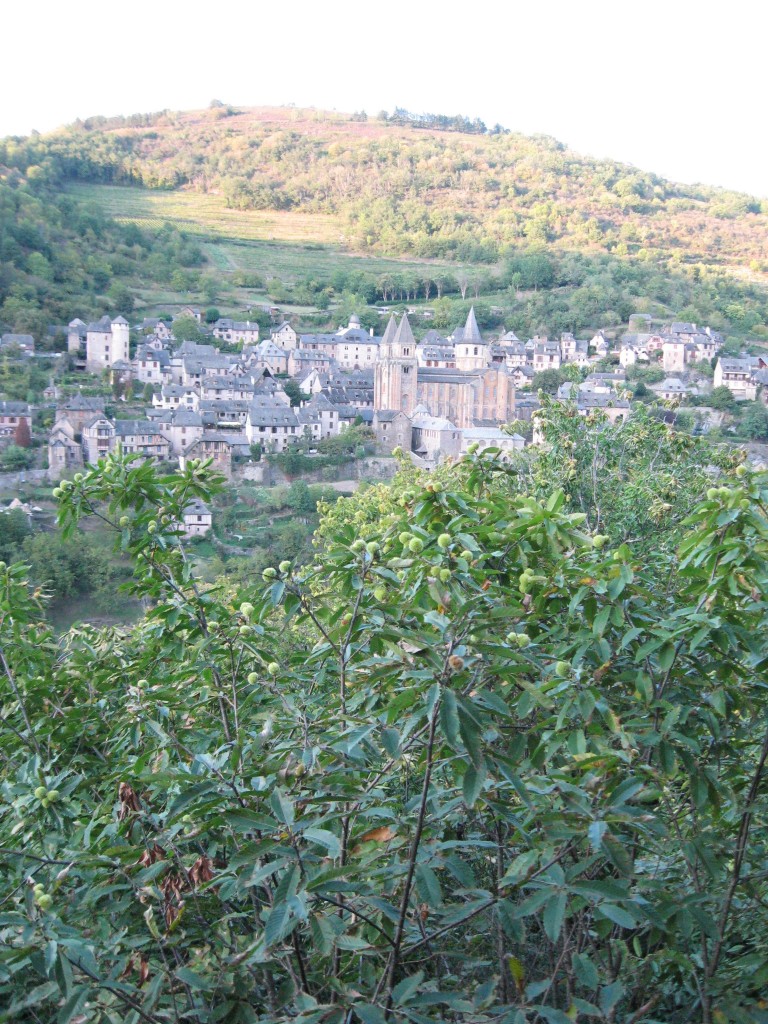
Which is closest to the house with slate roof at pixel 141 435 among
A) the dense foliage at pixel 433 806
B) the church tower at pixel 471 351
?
the church tower at pixel 471 351

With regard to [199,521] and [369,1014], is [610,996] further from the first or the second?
[199,521]

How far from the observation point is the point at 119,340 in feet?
197

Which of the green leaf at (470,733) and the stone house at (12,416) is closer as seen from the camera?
the green leaf at (470,733)

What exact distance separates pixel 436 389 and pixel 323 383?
7333 millimetres

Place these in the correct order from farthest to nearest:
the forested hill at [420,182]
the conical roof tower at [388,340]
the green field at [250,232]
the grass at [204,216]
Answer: the forested hill at [420,182] → the grass at [204,216] → the green field at [250,232] → the conical roof tower at [388,340]

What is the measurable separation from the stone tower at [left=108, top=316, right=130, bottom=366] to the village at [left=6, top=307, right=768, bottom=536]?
0.06m

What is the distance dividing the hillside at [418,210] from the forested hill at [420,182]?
28cm

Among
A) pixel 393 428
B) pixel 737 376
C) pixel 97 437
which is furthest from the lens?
pixel 737 376

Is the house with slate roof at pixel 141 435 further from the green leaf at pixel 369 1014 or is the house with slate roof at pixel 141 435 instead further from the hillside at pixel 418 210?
the green leaf at pixel 369 1014

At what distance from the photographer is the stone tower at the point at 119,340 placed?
60.0m

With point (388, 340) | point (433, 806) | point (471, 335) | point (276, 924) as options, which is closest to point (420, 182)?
point (471, 335)

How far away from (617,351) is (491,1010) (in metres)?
69.2

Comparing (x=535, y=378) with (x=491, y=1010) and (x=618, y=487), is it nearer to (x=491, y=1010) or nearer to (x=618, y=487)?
(x=618, y=487)

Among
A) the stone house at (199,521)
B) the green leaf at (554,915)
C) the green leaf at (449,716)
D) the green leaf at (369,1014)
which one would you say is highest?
the green leaf at (449,716)
